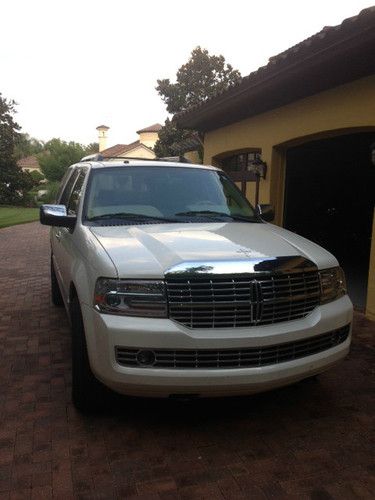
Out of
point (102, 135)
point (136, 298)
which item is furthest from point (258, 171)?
point (102, 135)

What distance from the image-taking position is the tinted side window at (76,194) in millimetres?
4531

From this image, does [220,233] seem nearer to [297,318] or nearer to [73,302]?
[297,318]

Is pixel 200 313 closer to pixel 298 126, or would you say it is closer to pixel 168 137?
pixel 298 126

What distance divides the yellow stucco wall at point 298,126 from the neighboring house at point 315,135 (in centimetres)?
2

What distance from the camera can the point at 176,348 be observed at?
2.92m

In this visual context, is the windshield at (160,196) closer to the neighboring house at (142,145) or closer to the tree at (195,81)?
the tree at (195,81)

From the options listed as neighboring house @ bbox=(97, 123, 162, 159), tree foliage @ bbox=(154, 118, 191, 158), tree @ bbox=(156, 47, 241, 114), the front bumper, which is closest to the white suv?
the front bumper

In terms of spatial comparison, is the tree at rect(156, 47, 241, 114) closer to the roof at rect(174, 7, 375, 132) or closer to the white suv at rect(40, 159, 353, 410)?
the roof at rect(174, 7, 375, 132)

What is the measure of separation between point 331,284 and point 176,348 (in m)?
1.27

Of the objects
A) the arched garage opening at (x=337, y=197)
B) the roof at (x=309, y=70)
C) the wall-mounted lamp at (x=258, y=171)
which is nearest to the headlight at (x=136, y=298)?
the roof at (x=309, y=70)

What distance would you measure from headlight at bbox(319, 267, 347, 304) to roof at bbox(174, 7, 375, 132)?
2.93 metres

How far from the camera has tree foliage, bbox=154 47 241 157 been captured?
1342 inches

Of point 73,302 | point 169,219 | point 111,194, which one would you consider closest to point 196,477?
point 73,302

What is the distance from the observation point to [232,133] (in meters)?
10.6
